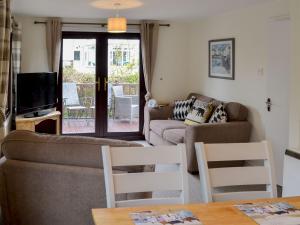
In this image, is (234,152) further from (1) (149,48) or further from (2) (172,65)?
(2) (172,65)

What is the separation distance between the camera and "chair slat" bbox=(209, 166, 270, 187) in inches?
85.0

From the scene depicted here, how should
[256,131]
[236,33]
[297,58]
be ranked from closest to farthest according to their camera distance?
[297,58]
[256,131]
[236,33]

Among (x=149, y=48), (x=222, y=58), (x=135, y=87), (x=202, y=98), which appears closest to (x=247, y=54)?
(x=222, y=58)

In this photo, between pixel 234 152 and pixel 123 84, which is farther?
pixel 123 84

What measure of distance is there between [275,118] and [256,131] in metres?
0.58

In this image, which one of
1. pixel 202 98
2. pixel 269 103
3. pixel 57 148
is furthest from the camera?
pixel 202 98

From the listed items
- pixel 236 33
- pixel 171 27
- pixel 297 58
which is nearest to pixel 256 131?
pixel 236 33

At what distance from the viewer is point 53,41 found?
22.9ft

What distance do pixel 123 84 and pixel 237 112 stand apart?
2.62m

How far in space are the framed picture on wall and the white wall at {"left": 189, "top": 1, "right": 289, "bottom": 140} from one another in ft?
0.27

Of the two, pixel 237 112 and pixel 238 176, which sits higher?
pixel 237 112

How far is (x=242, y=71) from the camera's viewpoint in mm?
5848

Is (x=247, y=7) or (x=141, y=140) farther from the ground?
(x=247, y=7)

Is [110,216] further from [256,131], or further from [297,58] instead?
[256,131]
